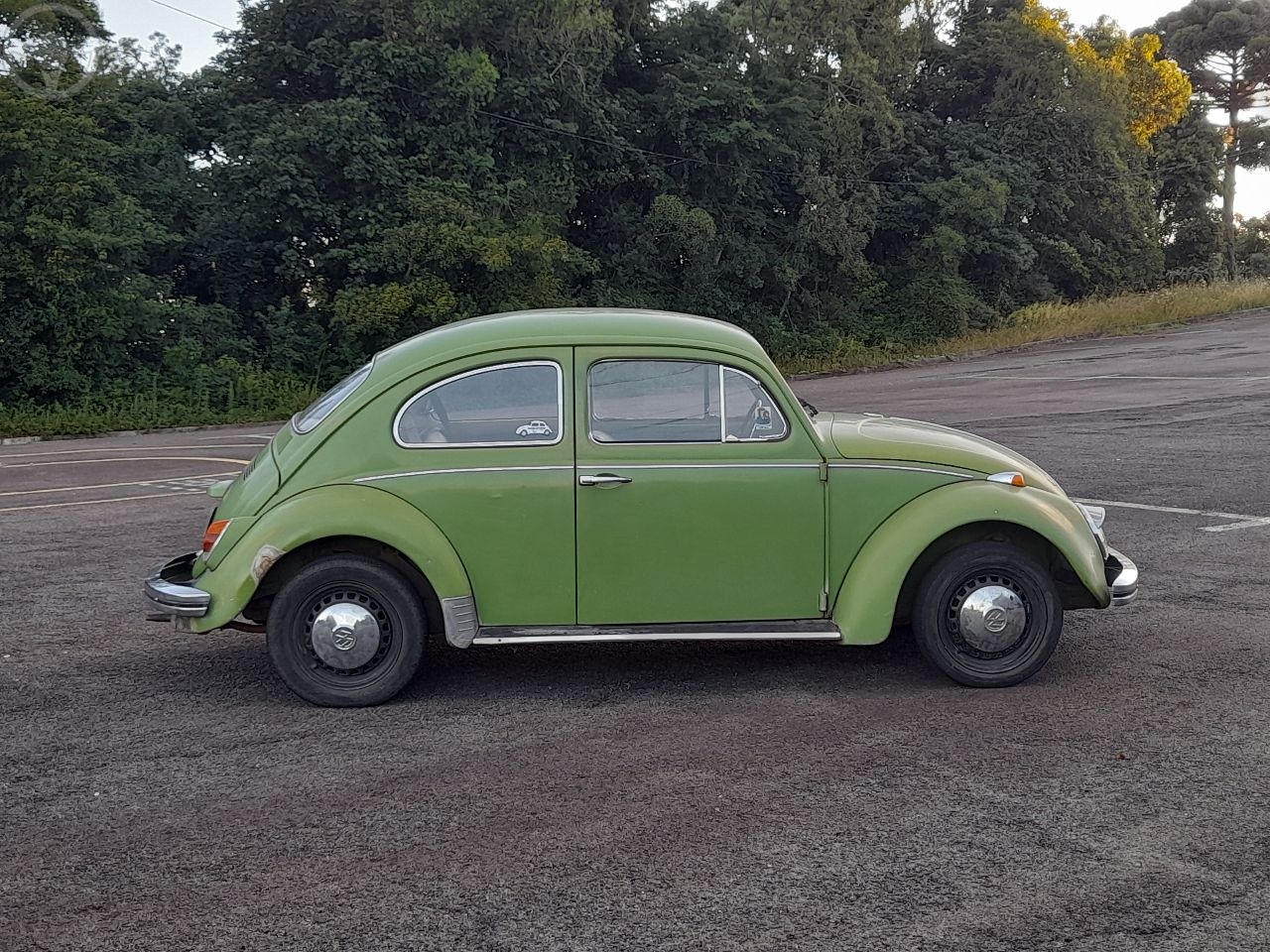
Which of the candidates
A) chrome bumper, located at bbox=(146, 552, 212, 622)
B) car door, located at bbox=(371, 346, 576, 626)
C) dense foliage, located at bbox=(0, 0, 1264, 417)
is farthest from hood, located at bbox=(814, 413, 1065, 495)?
dense foliage, located at bbox=(0, 0, 1264, 417)

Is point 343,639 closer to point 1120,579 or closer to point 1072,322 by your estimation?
point 1120,579

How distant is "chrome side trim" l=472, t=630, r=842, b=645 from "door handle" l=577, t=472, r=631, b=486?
68cm

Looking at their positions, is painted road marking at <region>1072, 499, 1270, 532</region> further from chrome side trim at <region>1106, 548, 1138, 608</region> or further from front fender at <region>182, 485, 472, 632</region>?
front fender at <region>182, 485, 472, 632</region>

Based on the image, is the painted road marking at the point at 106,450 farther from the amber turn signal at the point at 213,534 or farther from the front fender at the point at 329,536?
the front fender at the point at 329,536

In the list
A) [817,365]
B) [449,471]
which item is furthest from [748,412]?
[817,365]

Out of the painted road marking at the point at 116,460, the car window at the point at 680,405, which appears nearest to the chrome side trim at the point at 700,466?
the car window at the point at 680,405

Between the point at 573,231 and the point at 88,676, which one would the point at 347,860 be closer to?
the point at 88,676

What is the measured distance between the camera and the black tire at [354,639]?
18.6ft

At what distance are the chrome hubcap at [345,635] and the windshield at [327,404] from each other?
92 cm

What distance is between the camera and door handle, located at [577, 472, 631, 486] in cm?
574

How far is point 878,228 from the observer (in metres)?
41.6

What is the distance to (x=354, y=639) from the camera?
5711mm

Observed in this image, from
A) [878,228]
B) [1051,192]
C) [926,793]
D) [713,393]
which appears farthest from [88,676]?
[1051,192]

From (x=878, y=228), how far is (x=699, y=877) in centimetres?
3952
